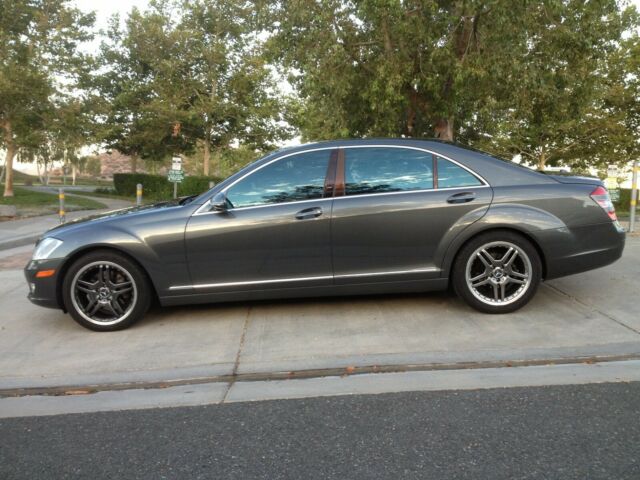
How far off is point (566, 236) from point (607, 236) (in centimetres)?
43

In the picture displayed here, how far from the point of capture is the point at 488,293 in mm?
4809

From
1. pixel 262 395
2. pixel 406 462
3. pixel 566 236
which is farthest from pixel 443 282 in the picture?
pixel 406 462

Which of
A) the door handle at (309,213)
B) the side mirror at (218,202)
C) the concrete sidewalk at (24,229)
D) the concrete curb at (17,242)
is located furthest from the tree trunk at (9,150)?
the door handle at (309,213)

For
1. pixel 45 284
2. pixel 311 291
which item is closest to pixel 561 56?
pixel 311 291

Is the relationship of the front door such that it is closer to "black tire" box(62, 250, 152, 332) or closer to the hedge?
"black tire" box(62, 250, 152, 332)

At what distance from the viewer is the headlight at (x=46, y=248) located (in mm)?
4658

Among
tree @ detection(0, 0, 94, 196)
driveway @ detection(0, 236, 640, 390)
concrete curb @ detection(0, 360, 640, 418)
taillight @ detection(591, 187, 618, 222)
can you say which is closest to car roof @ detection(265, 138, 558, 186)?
taillight @ detection(591, 187, 618, 222)

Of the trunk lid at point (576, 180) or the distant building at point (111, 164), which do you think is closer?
the trunk lid at point (576, 180)

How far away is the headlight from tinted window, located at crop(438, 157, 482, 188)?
3.37m

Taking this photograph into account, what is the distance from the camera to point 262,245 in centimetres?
462

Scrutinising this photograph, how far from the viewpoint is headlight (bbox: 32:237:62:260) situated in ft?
15.3

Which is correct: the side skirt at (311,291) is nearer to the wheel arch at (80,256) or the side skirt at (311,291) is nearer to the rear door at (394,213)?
the rear door at (394,213)

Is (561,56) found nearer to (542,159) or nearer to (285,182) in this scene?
(285,182)

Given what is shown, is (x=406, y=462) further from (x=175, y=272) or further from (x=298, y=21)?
(x=298, y=21)
